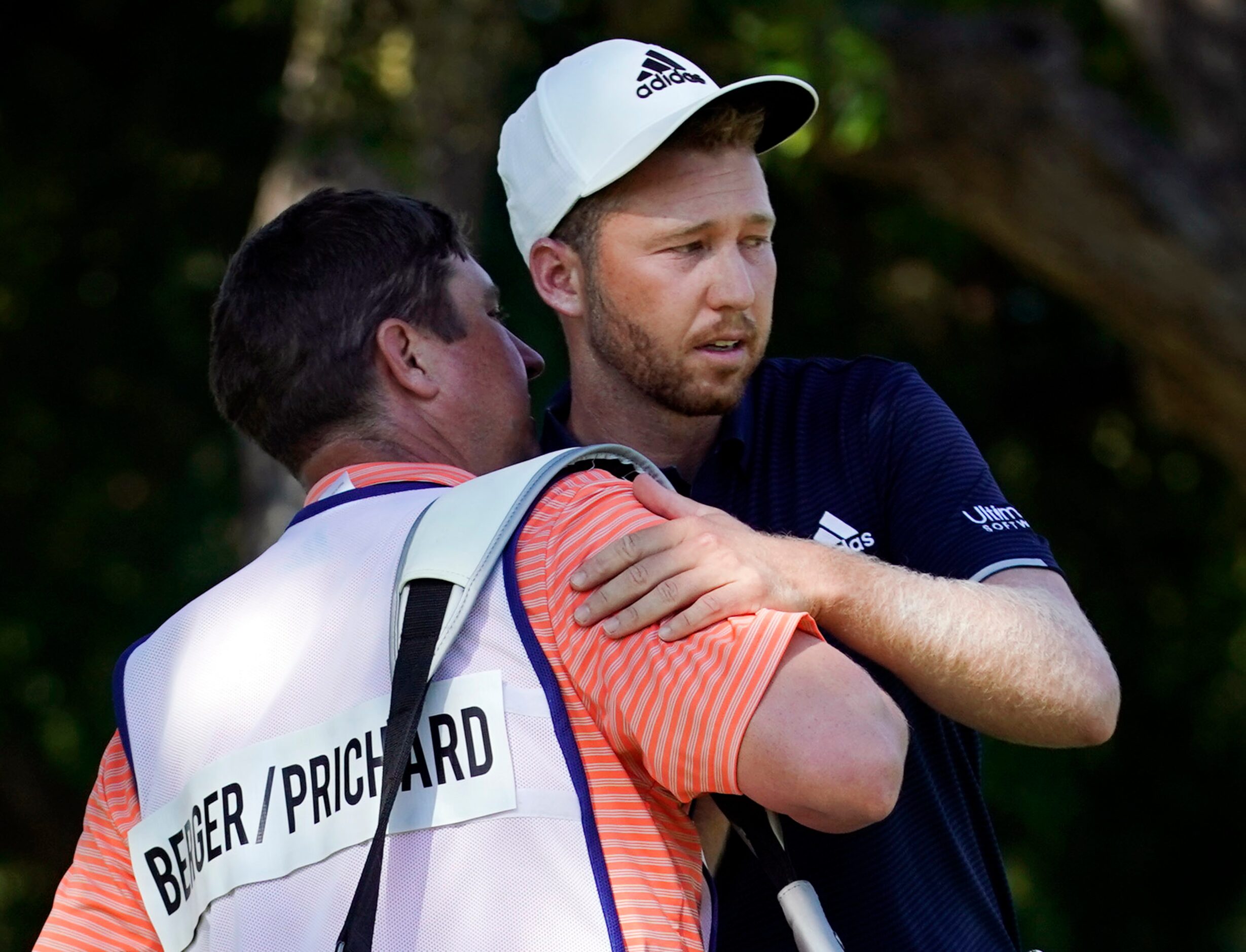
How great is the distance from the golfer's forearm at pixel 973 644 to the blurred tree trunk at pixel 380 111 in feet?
11.1

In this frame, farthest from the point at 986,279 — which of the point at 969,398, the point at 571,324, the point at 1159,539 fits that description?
the point at 571,324

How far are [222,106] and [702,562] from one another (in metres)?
6.46

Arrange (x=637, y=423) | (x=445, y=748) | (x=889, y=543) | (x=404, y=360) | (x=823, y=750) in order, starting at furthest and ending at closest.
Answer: (x=637, y=423) → (x=889, y=543) → (x=404, y=360) → (x=445, y=748) → (x=823, y=750)

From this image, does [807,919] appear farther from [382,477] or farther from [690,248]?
[690,248]

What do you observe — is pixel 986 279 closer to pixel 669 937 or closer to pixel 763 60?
pixel 763 60

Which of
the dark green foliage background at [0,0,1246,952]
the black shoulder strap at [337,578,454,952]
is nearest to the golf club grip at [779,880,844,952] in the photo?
the black shoulder strap at [337,578,454,952]

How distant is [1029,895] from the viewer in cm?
700

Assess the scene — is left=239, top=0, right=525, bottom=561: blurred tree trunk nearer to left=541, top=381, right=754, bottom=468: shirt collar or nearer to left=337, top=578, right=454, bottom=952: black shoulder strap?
left=541, top=381, right=754, bottom=468: shirt collar

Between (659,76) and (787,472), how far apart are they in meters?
→ 0.58

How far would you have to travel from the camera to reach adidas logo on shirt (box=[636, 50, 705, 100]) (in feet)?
7.91

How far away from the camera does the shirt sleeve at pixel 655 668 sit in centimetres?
164

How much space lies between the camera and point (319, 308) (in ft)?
7.35

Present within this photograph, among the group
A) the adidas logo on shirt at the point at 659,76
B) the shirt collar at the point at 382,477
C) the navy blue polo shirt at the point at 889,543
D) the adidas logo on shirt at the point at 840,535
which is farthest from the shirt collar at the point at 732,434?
the adidas logo on shirt at the point at 659,76

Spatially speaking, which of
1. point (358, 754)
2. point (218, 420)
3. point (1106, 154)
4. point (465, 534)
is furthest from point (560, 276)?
point (218, 420)
